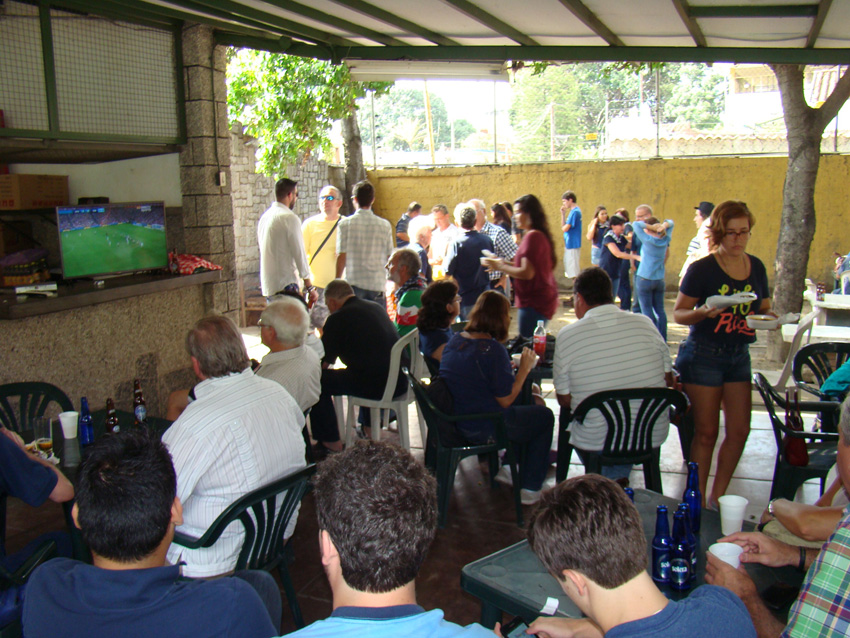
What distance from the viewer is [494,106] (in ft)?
43.3

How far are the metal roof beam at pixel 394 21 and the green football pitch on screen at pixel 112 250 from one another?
207cm

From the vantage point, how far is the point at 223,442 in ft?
7.98

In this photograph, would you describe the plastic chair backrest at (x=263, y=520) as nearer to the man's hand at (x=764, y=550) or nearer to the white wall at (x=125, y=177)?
the man's hand at (x=764, y=550)

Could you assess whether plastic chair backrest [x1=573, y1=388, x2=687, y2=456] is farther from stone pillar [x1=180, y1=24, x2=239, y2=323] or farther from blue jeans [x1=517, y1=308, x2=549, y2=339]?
stone pillar [x1=180, y1=24, x2=239, y2=323]

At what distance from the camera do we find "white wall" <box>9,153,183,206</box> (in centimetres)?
561

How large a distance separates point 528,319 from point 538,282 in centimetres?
29

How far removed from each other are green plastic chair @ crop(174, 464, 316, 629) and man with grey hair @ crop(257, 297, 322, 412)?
115cm

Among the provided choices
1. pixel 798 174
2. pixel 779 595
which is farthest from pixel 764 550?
pixel 798 174

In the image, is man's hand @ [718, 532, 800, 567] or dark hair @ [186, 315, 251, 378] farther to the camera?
dark hair @ [186, 315, 251, 378]

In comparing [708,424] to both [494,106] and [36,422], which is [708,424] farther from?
[494,106]

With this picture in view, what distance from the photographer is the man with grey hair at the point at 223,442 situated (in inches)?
94.7

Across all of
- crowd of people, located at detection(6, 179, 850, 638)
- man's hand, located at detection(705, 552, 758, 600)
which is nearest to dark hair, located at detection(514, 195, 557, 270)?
crowd of people, located at detection(6, 179, 850, 638)

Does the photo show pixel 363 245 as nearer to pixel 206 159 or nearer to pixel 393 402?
pixel 206 159

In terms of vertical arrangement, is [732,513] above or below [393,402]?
above
